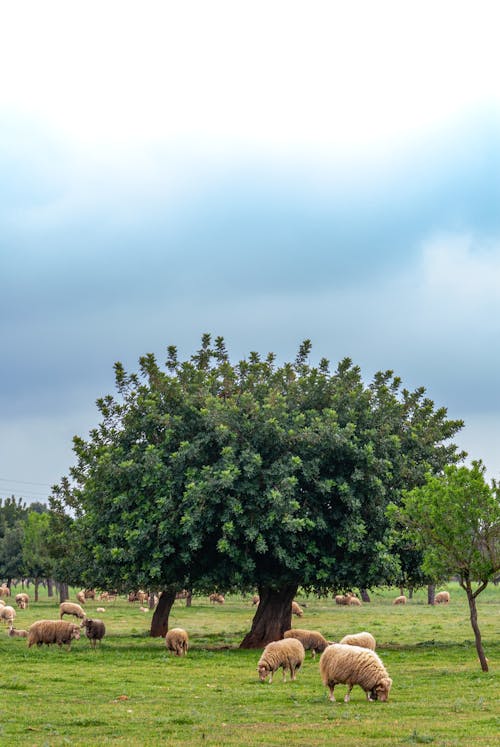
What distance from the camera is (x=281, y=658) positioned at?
28.6 meters

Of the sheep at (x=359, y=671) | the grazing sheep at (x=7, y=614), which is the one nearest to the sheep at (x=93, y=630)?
the grazing sheep at (x=7, y=614)

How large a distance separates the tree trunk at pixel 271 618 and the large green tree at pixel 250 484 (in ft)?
0.21

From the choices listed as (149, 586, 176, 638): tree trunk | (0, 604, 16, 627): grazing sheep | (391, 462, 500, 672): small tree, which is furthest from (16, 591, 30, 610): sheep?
(391, 462, 500, 672): small tree

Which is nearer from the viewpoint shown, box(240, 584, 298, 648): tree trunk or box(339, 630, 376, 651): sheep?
box(339, 630, 376, 651): sheep

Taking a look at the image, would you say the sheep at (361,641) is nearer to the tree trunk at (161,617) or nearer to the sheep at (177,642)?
the sheep at (177,642)

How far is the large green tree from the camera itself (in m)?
36.7

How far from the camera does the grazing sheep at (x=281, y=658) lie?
92.6 ft

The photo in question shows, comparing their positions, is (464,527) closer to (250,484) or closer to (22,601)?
(250,484)

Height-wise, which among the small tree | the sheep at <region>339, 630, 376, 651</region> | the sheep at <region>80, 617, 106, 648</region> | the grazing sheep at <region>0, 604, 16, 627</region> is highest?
the small tree

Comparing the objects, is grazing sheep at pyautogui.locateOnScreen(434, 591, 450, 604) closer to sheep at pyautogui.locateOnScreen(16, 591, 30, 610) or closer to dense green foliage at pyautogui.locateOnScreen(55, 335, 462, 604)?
sheep at pyautogui.locateOnScreen(16, 591, 30, 610)

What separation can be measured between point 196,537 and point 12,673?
29.3 feet

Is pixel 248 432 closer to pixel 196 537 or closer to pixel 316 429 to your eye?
pixel 316 429

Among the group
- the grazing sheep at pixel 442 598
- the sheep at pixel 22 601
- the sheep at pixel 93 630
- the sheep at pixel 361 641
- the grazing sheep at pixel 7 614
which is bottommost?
the grazing sheep at pixel 442 598

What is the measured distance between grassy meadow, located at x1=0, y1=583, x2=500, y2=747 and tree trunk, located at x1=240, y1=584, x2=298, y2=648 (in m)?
1.24
